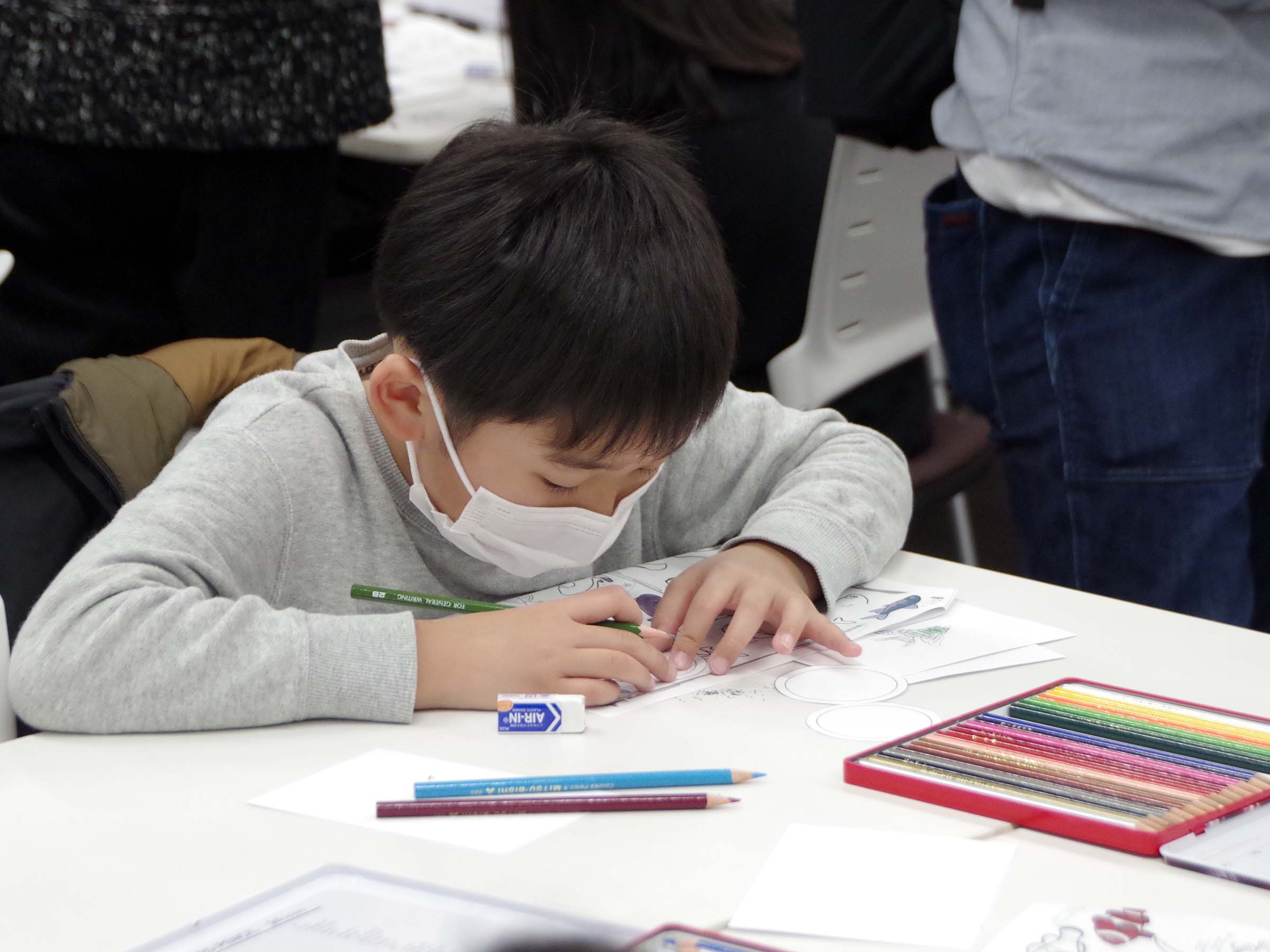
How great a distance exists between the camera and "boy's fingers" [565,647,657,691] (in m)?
0.91

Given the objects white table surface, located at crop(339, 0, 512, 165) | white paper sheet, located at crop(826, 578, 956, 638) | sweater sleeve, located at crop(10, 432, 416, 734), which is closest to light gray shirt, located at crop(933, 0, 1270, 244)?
white paper sheet, located at crop(826, 578, 956, 638)

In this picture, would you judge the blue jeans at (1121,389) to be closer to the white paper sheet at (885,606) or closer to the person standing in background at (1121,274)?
the person standing in background at (1121,274)

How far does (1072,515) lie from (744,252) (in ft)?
2.43

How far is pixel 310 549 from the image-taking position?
1.12 m

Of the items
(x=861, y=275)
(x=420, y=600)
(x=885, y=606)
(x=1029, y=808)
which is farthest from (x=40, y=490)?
(x=861, y=275)

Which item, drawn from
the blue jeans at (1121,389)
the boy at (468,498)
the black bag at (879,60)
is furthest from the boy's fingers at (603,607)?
the black bag at (879,60)

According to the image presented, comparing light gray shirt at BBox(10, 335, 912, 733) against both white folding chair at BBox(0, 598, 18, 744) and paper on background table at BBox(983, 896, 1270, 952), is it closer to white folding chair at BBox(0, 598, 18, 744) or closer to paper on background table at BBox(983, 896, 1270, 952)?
white folding chair at BBox(0, 598, 18, 744)

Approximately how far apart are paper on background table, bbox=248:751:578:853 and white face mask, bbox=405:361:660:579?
0.95 ft

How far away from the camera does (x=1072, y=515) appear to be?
140cm

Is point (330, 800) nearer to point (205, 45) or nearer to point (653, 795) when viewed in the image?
point (653, 795)

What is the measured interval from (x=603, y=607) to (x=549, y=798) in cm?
24

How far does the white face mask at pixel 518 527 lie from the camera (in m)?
1.08

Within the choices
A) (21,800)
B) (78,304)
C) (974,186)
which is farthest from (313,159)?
(21,800)

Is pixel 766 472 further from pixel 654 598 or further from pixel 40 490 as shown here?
pixel 40 490
